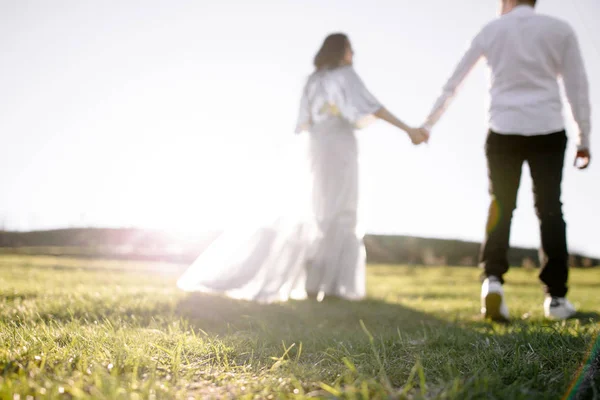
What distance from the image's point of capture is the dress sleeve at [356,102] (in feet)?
17.0

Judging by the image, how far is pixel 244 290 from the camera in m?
5.20

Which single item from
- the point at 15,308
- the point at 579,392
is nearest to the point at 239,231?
the point at 15,308

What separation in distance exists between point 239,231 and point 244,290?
0.78 meters

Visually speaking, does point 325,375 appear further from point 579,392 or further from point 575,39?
point 575,39

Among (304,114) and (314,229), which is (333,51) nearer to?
(304,114)

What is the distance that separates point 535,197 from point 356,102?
2.20 m

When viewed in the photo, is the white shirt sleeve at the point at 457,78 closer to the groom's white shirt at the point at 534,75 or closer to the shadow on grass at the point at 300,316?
the groom's white shirt at the point at 534,75

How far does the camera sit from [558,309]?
385 cm

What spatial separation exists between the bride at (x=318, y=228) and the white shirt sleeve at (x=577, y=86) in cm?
199

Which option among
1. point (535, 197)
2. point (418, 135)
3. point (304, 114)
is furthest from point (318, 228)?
point (535, 197)

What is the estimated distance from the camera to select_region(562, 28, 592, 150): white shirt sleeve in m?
3.85

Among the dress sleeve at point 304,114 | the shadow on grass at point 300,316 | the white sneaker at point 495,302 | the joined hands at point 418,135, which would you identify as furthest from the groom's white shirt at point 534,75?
the dress sleeve at point 304,114

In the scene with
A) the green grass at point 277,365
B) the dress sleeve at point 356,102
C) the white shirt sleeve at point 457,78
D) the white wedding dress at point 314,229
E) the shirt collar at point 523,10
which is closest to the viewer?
the green grass at point 277,365

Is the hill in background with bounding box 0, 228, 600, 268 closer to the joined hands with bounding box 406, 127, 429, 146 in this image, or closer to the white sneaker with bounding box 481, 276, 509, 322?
the joined hands with bounding box 406, 127, 429, 146
